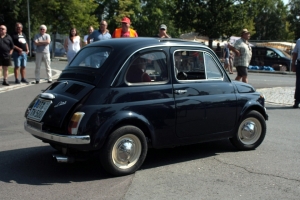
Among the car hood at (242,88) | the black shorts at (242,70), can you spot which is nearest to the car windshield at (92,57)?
the car hood at (242,88)

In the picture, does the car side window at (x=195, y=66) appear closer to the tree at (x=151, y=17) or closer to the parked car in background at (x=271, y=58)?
the parked car in background at (x=271, y=58)

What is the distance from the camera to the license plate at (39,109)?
5.52 metres

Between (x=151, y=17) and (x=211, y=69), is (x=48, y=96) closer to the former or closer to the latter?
(x=211, y=69)

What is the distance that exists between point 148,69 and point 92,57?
81cm

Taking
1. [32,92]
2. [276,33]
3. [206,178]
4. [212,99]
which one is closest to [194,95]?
[212,99]

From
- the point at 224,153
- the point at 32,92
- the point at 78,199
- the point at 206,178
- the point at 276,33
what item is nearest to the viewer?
the point at 78,199

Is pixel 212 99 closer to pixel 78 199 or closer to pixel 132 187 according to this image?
pixel 132 187

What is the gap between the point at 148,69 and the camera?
5.77m

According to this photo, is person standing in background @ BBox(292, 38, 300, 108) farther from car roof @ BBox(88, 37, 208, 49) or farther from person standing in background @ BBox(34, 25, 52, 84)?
person standing in background @ BBox(34, 25, 52, 84)

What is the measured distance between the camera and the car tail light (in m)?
5.12

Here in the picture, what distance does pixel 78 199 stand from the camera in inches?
183

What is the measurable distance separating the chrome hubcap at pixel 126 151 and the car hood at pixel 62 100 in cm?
71

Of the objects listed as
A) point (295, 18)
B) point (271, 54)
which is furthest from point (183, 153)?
point (295, 18)

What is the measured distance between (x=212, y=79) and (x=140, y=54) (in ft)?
4.08
